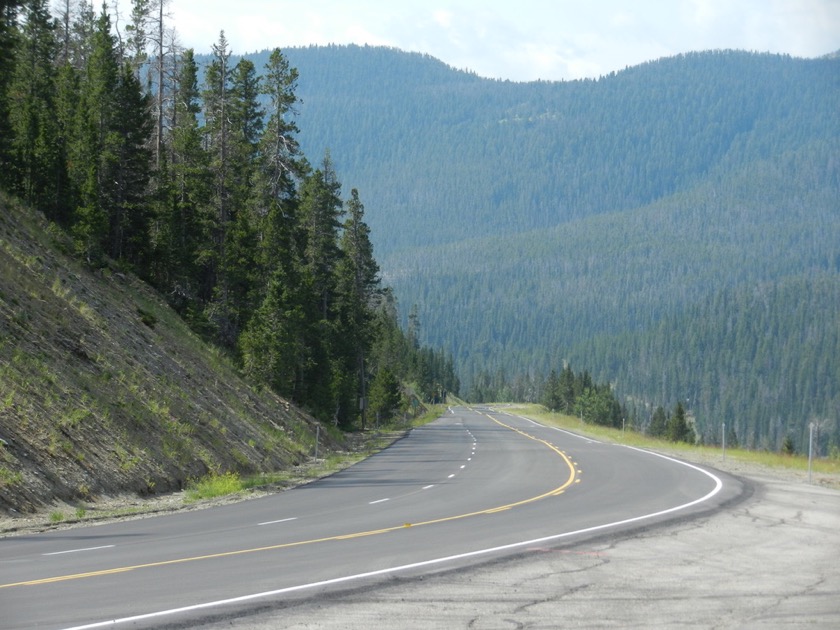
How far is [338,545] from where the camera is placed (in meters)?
15.5

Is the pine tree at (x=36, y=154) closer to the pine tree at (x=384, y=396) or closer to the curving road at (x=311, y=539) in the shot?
the curving road at (x=311, y=539)

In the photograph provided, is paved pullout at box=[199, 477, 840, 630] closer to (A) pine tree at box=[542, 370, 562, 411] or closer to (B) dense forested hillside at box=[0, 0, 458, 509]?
(B) dense forested hillside at box=[0, 0, 458, 509]

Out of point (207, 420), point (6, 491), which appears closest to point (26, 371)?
point (6, 491)

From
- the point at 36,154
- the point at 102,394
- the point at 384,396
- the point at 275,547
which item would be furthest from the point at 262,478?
the point at 384,396

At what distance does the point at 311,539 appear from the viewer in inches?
640

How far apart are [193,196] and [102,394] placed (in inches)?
946

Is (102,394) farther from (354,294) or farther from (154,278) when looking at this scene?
(354,294)

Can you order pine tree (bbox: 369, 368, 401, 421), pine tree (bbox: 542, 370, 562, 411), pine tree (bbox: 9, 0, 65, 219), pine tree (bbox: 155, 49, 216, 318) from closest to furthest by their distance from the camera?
1. pine tree (bbox: 9, 0, 65, 219)
2. pine tree (bbox: 155, 49, 216, 318)
3. pine tree (bbox: 369, 368, 401, 421)
4. pine tree (bbox: 542, 370, 562, 411)

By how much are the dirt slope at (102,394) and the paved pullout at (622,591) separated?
10.6 metres

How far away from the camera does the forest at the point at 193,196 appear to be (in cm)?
4275

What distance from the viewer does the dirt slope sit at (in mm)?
21922

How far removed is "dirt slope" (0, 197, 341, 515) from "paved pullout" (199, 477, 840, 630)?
10.6 metres

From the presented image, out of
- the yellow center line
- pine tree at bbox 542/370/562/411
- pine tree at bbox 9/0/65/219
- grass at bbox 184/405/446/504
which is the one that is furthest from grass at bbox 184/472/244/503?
pine tree at bbox 542/370/562/411

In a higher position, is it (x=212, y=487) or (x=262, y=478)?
(x=212, y=487)
